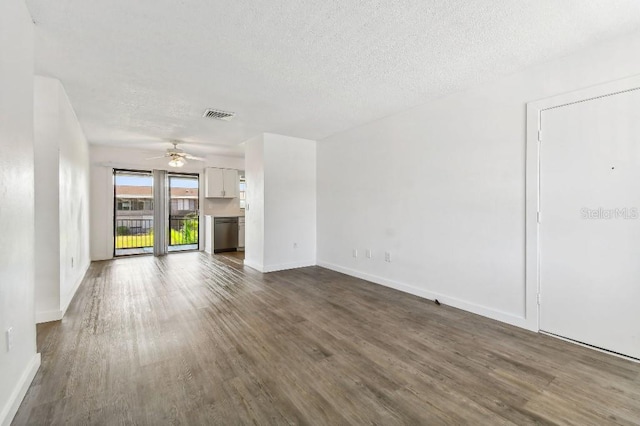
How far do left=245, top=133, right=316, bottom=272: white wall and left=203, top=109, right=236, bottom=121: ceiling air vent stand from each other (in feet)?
3.36

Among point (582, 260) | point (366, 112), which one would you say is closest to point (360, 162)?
point (366, 112)

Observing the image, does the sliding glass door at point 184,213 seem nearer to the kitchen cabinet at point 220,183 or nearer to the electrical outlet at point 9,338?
the kitchen cabinet at point 220,183

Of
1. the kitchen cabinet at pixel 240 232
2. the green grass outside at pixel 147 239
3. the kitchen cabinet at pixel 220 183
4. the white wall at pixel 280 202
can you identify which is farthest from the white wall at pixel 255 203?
the green grass outside at pixel 147 239

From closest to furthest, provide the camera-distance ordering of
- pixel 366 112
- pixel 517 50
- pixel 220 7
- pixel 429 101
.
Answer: pixel 220 7 < pixel 517 50 < pixel 429 101 < pixel 366 112

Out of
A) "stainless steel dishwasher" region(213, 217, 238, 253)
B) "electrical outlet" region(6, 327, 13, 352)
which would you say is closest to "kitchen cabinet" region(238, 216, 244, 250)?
"stainless steel dishwasher" region(213, 217, 238, 253)

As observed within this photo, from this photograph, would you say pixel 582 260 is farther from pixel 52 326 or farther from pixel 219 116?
pixel 52 326

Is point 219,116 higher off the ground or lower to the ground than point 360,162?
higher

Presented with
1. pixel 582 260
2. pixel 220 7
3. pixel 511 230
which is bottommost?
pixel 582 260

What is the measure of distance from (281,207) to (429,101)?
309 cm

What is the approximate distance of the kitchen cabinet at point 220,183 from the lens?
24.4 ft

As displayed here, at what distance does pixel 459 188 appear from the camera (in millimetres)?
3307

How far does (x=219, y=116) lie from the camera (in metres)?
4.14

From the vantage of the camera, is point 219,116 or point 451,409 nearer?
point 451,409

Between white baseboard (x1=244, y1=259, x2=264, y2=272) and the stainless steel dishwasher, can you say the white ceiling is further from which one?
the stainless steel dishwasher
